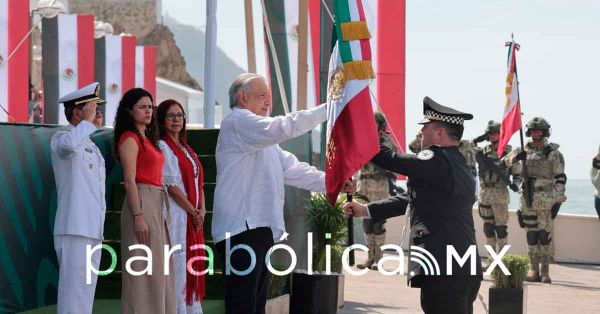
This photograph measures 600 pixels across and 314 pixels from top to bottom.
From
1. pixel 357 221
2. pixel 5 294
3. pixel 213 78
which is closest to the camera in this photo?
pixel 5 294

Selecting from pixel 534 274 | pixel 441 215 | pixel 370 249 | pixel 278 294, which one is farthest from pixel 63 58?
pixel 441 215

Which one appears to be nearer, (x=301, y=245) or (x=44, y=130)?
(x=44, y=130)

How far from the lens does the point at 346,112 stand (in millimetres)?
7301

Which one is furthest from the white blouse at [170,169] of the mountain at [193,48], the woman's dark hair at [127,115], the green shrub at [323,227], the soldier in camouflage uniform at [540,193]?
the mountain at [193,48]

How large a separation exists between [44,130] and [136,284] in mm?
1753

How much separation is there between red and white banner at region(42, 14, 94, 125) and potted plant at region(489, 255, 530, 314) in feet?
38.1

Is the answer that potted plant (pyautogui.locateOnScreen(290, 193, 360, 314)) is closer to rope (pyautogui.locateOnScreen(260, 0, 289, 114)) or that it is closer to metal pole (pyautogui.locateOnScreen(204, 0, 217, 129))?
rope (pyautogui.locateOnScreen(260, 0, 289, 114))

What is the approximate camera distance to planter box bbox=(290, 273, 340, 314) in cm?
1072

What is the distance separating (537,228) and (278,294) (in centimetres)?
666

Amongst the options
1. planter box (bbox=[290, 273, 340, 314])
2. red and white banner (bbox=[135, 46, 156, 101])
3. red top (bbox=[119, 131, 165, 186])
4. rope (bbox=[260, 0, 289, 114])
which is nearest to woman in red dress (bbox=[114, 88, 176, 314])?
red top (bbox=[119, 131, 165, 186])

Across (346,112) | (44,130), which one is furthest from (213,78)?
(346,112)

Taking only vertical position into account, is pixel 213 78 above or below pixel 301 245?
above

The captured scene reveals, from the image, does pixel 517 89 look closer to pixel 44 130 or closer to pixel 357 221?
pixel 357 221

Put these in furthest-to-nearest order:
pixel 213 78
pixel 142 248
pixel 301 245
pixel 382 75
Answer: pixel 382 75, pixel 213 78, pixel 301 245, pixel 142 248
